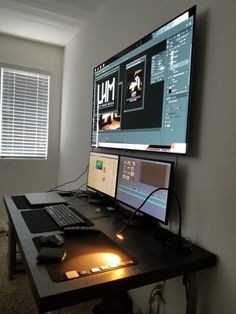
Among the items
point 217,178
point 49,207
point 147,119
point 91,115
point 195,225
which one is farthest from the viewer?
point 91,115

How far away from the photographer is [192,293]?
1.23 meters

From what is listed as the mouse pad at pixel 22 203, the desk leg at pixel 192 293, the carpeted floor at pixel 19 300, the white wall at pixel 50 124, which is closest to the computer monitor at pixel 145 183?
the desk leg at pixel 192 293

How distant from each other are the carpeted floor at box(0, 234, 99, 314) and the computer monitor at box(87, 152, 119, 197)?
2.73 ft

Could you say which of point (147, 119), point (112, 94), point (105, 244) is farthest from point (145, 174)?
point (112, 94)

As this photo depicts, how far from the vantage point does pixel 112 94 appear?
2.10 meters

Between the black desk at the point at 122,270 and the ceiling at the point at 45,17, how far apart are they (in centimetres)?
213

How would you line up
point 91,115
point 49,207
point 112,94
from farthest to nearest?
1. point 91,115
2. point 112,94
3. point 49,207

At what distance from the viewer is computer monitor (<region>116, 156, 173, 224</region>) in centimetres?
136

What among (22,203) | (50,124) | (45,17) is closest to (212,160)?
(22,203)

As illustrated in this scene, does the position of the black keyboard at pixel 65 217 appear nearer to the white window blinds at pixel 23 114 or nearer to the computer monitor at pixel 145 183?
the computer monitor at pixel 145 183

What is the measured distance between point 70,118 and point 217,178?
7.96 ft

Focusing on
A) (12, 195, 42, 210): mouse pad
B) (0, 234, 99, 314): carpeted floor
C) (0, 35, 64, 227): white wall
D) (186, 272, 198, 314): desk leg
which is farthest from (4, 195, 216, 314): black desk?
(0, 35, 64, 227): white wall

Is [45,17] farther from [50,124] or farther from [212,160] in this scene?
[212,160]

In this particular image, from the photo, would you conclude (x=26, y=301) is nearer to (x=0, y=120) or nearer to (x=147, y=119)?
(x=147, y=119)
